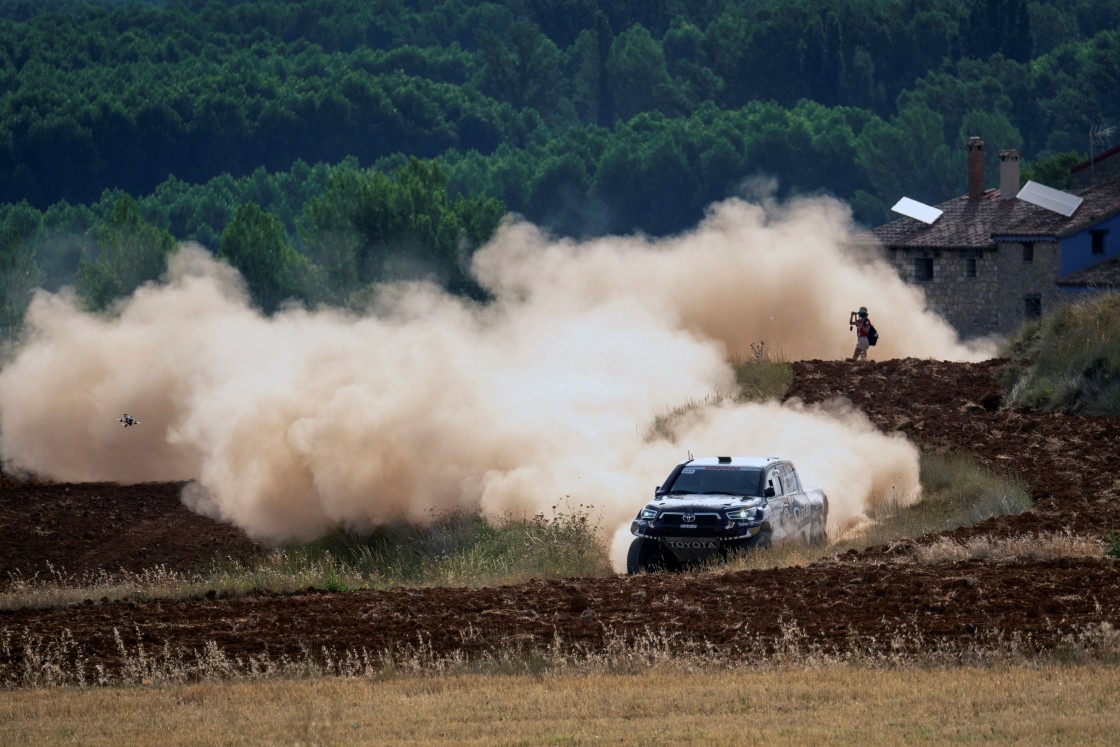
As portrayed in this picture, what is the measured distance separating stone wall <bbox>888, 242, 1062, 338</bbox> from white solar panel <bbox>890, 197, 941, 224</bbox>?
2.91 meters

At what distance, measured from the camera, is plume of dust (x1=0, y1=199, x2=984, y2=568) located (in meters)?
33.9

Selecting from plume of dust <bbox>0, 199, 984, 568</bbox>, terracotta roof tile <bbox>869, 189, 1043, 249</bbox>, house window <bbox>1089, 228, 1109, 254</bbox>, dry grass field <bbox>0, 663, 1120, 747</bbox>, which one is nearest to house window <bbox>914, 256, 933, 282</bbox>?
terracotta roof tile <bbox>869, 189, 1043, 249</bbox>

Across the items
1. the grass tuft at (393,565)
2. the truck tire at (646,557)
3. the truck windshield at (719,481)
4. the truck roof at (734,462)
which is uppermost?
the truck roof at (734,462)

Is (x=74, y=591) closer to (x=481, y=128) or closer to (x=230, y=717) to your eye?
(x=230, y=717)

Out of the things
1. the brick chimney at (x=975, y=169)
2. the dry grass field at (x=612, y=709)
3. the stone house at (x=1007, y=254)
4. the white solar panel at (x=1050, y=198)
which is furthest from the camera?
the brick chimney at (x=975, y=169)

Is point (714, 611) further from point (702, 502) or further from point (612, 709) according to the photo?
point (612, 709)

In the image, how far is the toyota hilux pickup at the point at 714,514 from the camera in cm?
2655

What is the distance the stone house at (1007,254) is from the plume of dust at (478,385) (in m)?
12.0

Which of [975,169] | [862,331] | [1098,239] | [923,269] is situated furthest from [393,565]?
[975,169]

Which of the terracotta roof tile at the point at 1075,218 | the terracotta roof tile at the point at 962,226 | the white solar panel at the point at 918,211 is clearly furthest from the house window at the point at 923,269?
the terracotta roof tile at the point at 1075,218

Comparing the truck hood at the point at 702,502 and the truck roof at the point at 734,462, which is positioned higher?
the truck roof at the point at 734,462

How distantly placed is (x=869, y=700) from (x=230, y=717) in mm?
5942

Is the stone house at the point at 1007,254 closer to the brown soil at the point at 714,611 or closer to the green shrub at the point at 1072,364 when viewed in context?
the green shrub at the point at 1072,364

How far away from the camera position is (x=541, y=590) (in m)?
25.2
